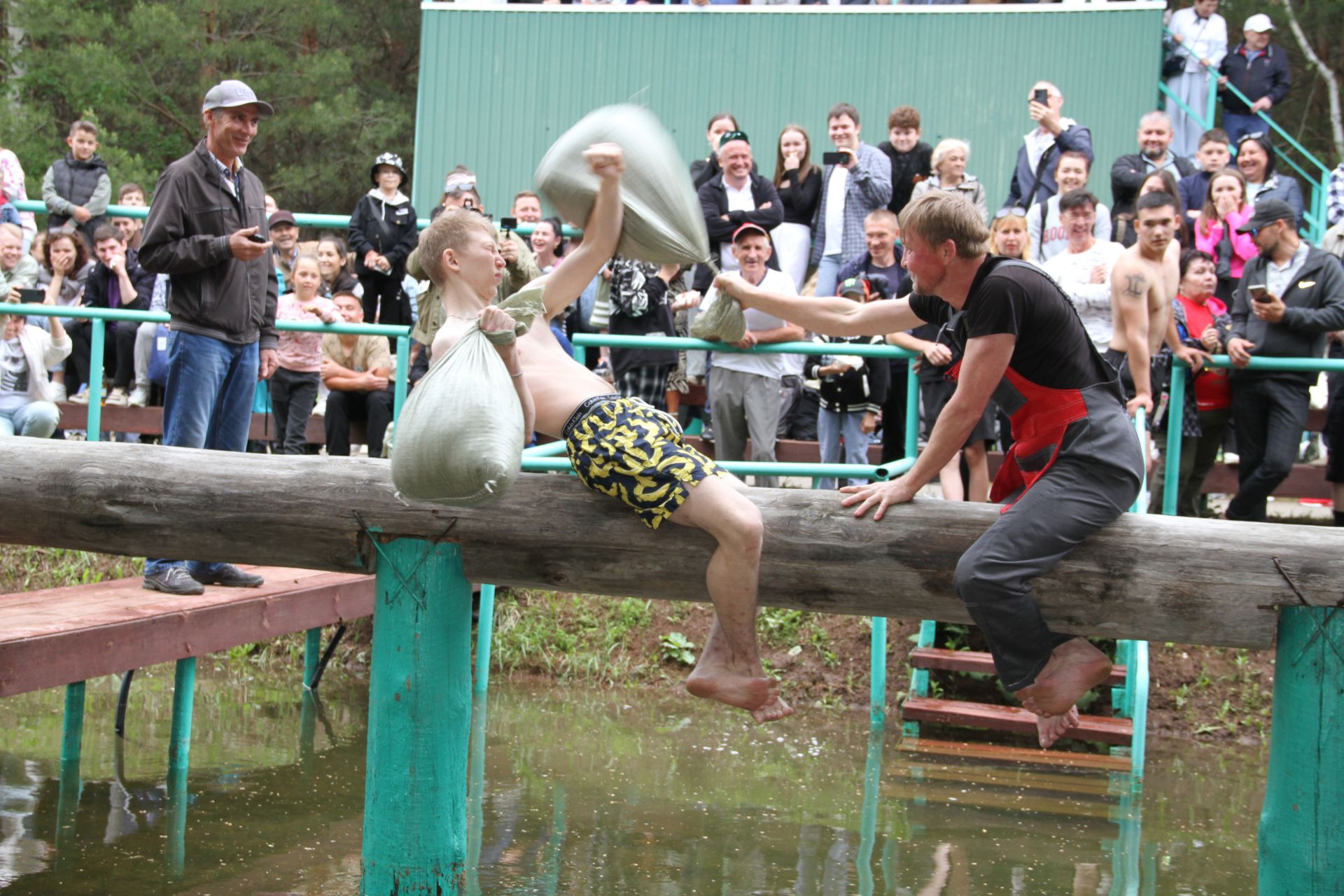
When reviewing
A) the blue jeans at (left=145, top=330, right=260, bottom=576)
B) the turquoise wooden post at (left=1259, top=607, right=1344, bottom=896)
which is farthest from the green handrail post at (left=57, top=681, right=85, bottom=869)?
the turquoise wooden post at (left=1259, top=607, right=1344, bottom=896)

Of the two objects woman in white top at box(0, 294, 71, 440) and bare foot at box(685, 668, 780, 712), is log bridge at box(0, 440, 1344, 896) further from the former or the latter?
woman in white top at box(0, 294, 71, 440)

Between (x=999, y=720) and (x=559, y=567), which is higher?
(x=559, y=567)

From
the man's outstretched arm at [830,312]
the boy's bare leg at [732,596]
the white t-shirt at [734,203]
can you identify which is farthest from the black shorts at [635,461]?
the white t-shirt at [734,203]

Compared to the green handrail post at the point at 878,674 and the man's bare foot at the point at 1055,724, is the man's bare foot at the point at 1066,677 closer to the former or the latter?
the man's bare foot at the point at 1055,724

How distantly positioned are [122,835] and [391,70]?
1794 cm

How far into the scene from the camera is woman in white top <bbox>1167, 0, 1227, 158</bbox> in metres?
12.0

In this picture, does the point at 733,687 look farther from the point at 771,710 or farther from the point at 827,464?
the point at 827,464

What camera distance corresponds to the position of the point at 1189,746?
6988mm

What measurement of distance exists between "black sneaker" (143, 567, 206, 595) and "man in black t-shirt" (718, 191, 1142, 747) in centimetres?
309

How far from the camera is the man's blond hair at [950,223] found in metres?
3.80

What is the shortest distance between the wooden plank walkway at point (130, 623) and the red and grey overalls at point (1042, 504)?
243cm

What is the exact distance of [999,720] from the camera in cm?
670

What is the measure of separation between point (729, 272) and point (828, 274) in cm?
185

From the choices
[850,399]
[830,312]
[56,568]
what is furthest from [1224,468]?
[56,568]
